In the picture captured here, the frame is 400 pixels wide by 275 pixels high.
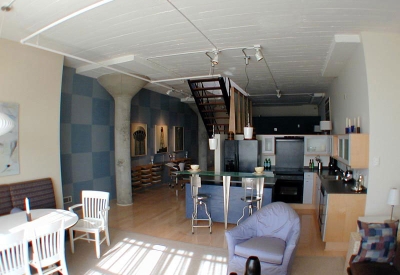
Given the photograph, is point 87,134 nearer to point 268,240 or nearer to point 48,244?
point 48,244

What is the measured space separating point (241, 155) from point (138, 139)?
327cm

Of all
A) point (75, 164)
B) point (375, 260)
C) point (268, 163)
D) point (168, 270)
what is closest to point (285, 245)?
point (375, 260)

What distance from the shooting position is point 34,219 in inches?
131

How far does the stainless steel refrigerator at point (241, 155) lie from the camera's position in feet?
21.7

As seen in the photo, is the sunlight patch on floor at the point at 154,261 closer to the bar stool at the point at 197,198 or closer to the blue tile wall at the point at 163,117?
the bar stool at the point at 197,198

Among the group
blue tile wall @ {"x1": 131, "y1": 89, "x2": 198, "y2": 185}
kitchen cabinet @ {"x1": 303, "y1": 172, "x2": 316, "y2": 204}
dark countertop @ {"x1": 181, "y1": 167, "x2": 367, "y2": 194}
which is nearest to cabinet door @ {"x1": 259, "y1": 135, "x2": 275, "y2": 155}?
kitchen cabinet @ {"x1": 303, "y1": 172, "x2": 316, "y2": 204}

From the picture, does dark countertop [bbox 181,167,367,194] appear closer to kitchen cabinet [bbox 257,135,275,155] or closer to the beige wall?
kitchen cabinet [bbox 257,135,275,155]

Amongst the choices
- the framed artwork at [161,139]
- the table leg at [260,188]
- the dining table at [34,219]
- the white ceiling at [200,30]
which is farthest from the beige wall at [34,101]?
the framed artwork at [161,139]

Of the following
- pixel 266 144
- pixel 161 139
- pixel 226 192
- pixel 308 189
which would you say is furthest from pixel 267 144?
pixel 161 139

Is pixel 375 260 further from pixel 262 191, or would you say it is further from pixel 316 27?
pixel 316 27

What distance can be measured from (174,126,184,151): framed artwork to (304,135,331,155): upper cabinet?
4.86m

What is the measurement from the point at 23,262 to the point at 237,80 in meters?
5.79

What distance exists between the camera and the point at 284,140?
727 centimetres

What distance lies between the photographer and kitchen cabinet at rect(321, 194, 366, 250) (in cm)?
380
